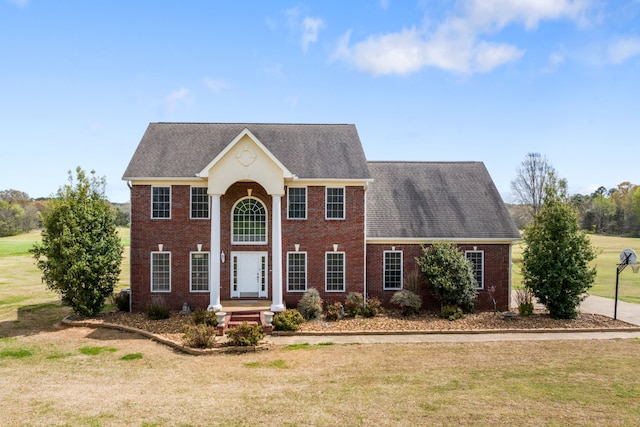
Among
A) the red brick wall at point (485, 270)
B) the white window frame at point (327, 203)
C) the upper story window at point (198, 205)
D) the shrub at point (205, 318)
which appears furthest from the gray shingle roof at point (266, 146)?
the shrub at point (205, 318)

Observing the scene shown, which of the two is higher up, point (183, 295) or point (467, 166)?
point (467, 166)

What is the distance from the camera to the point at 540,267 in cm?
2028

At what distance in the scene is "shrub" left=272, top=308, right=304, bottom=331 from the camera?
17.7 metres

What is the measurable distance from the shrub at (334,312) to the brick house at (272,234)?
1.05m

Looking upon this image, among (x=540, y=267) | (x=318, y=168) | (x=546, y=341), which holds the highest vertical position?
(x=318, y=168)

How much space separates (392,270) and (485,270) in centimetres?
493

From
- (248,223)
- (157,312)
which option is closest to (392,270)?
(248,223)

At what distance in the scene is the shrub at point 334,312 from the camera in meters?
19.7

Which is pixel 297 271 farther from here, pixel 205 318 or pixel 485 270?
pixel 485 270

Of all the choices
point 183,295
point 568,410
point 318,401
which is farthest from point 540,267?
point 183,295

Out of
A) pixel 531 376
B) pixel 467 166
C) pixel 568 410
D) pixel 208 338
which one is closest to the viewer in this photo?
pixel 568 410

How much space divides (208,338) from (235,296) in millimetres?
5944

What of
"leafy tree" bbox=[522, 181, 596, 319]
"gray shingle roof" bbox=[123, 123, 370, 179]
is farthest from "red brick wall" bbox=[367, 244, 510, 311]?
"gray shingle roof" bbox=[123, 123, 370, 179]

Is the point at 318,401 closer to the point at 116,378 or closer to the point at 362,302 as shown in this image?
the point at 116,378
